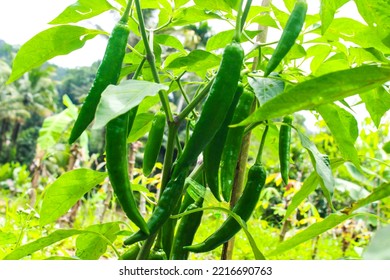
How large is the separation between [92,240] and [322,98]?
57 cm

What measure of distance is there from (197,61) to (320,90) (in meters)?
0.36

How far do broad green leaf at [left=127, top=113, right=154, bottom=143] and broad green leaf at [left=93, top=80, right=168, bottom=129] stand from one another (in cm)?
33

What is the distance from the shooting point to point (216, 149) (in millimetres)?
625

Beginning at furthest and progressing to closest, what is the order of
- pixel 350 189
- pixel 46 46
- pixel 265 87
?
pixel 350 189 < pixel 46 46 < pixel 265 87

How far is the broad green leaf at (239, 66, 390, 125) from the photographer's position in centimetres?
36

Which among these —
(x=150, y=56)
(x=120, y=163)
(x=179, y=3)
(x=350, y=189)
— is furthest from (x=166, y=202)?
(x=350, y=189)

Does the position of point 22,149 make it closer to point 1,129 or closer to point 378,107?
point 1,129

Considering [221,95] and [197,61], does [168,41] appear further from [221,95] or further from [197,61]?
[221,95]

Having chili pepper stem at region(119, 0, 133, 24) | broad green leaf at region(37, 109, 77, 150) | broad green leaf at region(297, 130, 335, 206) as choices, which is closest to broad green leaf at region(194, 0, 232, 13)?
chili pepper stem at region(119, 0, 133, 24)

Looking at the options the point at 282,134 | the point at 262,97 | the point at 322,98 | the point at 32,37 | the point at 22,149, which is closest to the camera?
the point at 322,98

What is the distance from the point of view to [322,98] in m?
0.37

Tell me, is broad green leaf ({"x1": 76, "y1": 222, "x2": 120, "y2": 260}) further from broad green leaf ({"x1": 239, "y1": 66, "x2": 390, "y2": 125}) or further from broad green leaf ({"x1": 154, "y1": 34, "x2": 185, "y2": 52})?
broad green leaf ({"x1": 239, "y1": 66, "x2": 390, "y2": 125})

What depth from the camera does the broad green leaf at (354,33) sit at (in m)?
0.65

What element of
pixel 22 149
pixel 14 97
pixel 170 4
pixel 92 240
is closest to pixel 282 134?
pixel 170 4
